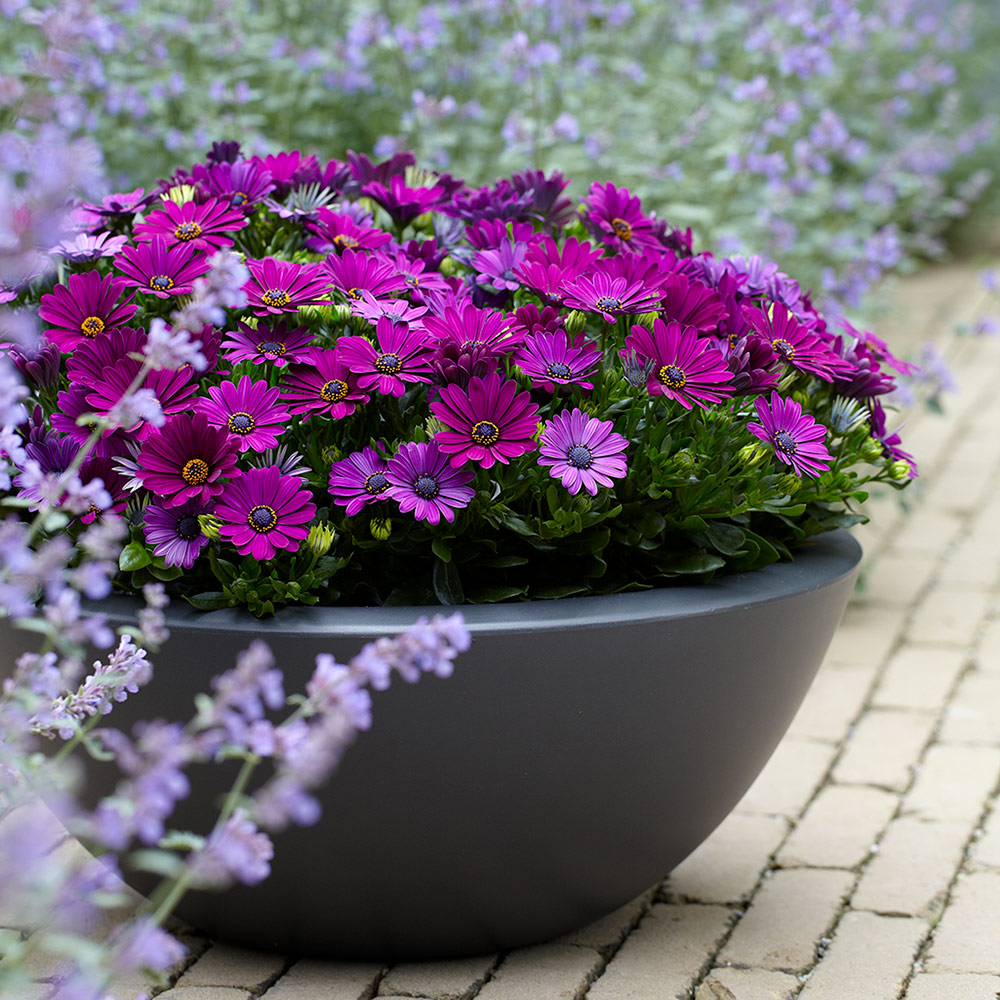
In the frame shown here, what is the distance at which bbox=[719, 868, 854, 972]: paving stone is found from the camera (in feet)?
5.93

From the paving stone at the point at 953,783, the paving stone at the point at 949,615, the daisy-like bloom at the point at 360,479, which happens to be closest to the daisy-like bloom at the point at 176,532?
the daisy-like bloom at the point at 360,479

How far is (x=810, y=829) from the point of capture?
2258mm

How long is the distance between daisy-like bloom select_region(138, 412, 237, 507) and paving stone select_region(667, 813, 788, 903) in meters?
1.03

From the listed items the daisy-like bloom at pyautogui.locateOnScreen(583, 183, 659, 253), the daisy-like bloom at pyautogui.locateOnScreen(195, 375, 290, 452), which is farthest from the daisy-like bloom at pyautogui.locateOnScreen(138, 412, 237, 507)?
the daisy-like bloom at pyautogui.locateOnScreen(583, 183, 659, 253)

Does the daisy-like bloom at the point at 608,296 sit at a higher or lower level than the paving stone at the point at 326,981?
higher

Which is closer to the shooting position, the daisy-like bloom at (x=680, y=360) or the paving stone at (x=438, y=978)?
the daisy-like bloom at (x=680, y=360)

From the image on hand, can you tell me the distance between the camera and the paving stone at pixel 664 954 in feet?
5.59

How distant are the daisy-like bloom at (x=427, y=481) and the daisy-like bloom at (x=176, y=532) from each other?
0.21 metres

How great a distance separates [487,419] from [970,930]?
3.56 ft

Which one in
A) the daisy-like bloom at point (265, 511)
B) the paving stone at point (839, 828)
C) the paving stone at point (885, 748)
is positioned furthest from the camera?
the paving stone at point (885, 748)

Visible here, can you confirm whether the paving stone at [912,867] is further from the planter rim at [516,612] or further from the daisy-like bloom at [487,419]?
the daisy-like bloom at [487,419]

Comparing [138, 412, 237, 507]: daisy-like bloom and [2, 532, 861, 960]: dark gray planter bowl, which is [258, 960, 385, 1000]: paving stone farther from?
[138, 412, 237, 507]: daisy-like bloom

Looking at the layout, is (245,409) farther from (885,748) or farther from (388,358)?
(885,748)

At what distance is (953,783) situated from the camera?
242cm
